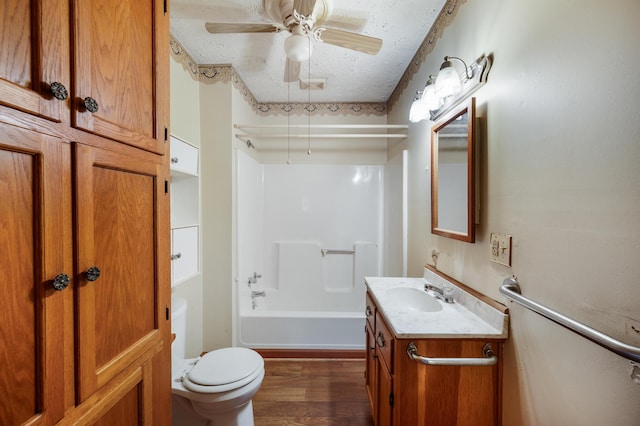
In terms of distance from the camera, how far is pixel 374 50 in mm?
1438

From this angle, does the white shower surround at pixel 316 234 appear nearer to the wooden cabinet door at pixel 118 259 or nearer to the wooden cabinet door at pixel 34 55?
the wooden cabinet door at pixel 118 259

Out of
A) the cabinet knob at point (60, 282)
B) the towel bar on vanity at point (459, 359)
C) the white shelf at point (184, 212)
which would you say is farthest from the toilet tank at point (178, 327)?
the towel bar on vanity at point (459, 359)

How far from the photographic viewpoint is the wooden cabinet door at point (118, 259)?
23.6 inches

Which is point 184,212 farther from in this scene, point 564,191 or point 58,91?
point 564,191

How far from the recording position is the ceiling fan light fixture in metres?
1.32

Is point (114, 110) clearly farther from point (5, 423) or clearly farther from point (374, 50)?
point (374, 50)

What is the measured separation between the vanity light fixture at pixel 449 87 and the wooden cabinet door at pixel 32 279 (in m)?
1.46

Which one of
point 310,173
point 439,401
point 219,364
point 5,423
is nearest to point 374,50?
point 310,173

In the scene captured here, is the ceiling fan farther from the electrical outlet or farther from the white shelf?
the electrical outlet

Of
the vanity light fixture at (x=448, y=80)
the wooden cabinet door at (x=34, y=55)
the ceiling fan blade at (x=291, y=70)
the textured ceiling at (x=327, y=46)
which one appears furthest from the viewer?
the ceiling fan blade at (x=291, y=70)

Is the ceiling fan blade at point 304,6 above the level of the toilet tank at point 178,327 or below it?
above

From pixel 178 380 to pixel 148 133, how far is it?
125cm

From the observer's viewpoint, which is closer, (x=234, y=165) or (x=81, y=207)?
(x=81, y=207)

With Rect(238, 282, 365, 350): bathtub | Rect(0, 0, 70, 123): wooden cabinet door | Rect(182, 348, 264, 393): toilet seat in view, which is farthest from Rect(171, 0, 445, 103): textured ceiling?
Rect(238, 282, 365, 350): bathtub
